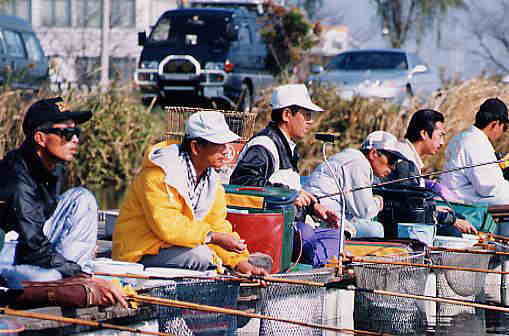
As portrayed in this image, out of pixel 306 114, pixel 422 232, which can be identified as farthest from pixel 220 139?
pixel 422 232

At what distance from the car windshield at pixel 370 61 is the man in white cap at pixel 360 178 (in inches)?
419

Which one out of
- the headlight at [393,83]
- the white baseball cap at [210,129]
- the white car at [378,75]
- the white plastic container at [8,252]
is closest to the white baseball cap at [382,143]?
the white baseball cap at [210,129]

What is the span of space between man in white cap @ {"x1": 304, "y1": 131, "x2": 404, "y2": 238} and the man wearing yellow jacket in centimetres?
151

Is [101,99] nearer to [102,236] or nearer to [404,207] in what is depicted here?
[102,236]

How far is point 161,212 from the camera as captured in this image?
595 centimetres

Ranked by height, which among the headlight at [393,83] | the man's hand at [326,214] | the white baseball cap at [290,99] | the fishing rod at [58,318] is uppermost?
the white baseball cap at [290,99]

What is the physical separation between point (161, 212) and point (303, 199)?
1485mm

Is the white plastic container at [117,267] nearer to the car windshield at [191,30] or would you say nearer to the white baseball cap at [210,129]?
the white baseball cap at [210,129]

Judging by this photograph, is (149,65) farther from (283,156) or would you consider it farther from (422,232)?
(422,232)

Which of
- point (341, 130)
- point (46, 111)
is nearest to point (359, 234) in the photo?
point (46, 111)

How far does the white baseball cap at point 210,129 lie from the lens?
6129 mm

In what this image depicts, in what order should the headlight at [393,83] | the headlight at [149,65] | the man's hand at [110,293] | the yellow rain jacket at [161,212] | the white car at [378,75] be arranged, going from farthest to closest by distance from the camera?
1. the headlight at [149,65]
2. the headlight at [393,83]
3. the white car at [378,75]
4. the yellow rain jacket at [161,212]
5. the man's hand at [110,293]

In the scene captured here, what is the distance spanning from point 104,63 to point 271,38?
11.5ft

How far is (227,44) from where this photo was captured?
19828 mm
